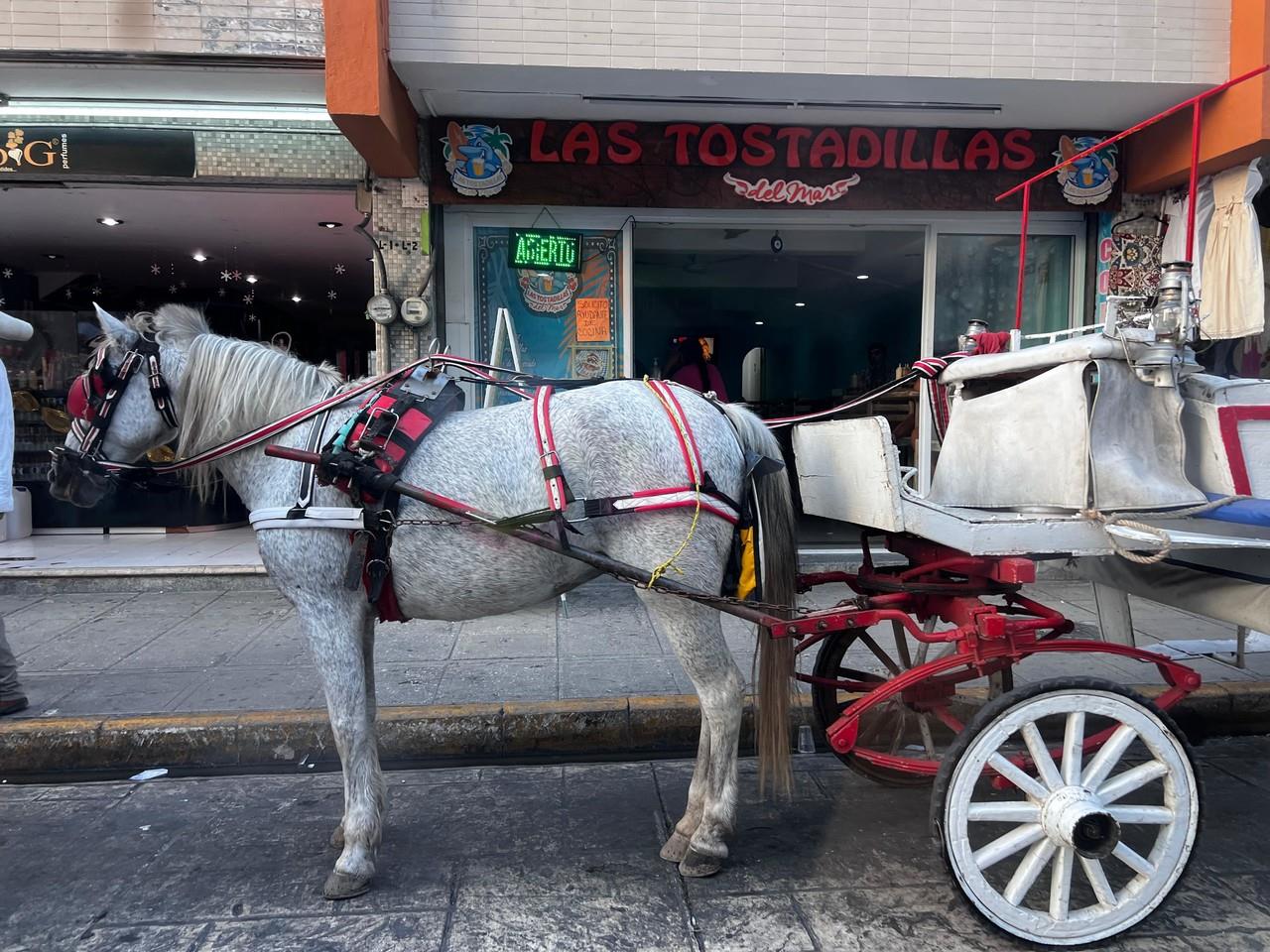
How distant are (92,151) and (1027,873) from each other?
7698mm

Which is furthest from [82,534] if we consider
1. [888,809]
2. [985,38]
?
[985,38]

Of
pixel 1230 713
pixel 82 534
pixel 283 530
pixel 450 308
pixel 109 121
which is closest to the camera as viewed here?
pixel 283 530

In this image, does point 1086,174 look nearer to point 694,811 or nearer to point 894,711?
point 894,711

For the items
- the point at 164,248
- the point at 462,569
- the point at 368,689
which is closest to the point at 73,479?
the point at 368,689

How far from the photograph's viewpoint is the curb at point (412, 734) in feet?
12.7

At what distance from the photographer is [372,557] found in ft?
8.68

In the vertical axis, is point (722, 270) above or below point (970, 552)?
above

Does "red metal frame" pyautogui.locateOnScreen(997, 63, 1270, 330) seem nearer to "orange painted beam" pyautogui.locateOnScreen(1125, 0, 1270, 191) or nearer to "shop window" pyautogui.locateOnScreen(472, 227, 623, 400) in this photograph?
"orange painted beam" pyautogui.locateOnScreen(1125, 0, 1270, 191)

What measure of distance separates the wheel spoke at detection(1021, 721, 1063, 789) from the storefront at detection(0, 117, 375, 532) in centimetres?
468

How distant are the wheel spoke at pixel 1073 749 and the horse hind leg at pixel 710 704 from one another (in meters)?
1.02

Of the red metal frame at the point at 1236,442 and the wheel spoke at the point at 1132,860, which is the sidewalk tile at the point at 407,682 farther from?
the red metal frame at the point at 1236,442

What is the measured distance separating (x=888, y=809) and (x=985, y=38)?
553 centimetres

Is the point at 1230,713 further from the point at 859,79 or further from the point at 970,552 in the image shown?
the point at 859,79

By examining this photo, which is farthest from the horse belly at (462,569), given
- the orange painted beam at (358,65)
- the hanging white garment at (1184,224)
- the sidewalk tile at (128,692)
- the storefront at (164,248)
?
the hanging white garment at (1184,224)
